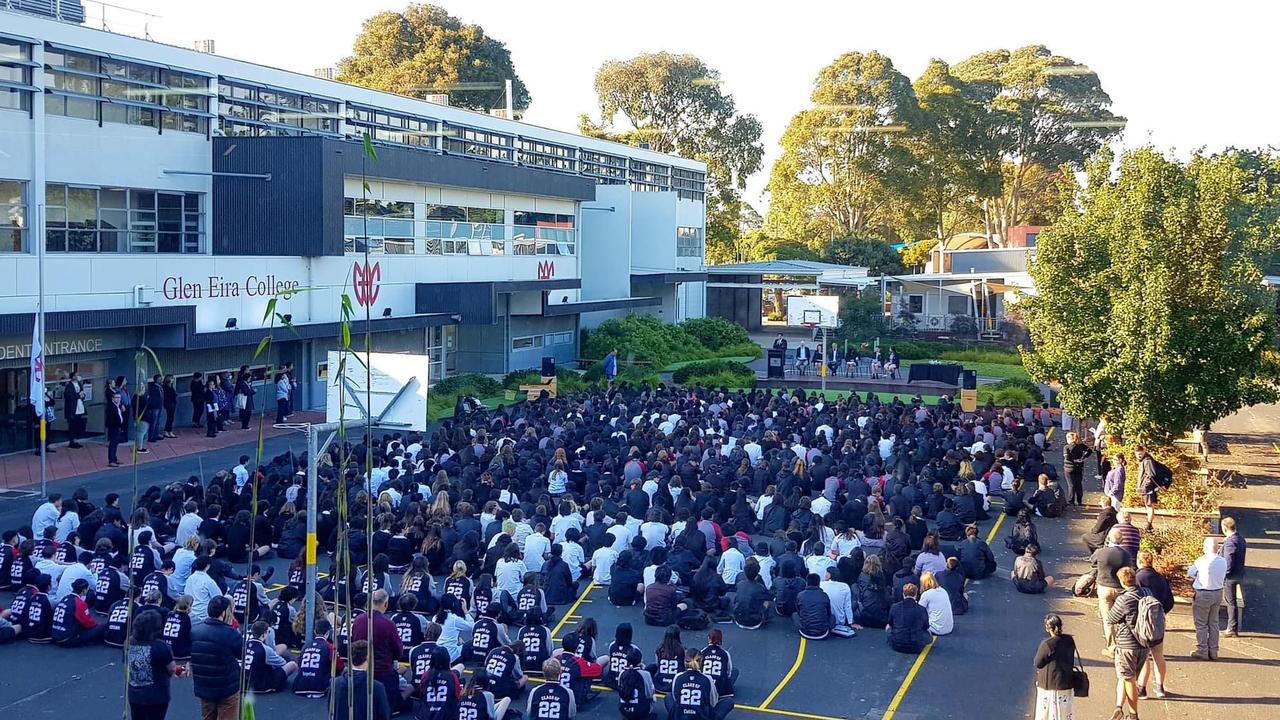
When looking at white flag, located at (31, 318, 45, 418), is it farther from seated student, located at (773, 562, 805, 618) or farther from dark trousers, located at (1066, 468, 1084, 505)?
dark trousers, located at (1066, 468, 1084, 505)

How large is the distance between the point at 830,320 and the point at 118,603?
32367 millimetres

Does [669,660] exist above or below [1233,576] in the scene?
below

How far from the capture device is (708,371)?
40.4 metres

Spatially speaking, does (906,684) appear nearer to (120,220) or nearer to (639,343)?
(120,220)

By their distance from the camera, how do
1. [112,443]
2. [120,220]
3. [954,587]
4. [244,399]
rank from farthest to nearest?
[244,399]
[120,220]
[112,443]
[954,587]

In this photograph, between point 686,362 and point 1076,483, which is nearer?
point 1076,483

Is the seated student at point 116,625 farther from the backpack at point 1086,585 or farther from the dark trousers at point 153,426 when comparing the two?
the dark trousers at point 153,426

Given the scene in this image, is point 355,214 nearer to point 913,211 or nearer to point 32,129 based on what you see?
point 32,129

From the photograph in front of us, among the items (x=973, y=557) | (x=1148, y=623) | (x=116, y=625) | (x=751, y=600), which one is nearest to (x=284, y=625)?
(x=116, y=625)

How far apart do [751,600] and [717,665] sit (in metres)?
2.83

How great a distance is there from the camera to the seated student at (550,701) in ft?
34.0

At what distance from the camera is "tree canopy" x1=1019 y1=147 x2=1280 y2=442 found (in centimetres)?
1773

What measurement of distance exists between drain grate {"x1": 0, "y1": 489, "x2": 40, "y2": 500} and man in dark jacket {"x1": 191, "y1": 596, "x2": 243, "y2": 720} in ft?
41.1

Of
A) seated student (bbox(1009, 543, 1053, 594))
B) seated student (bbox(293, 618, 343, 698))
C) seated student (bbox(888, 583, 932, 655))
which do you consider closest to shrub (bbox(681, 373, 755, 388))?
seated student (bbox(1009, 543, 1053, 594))
